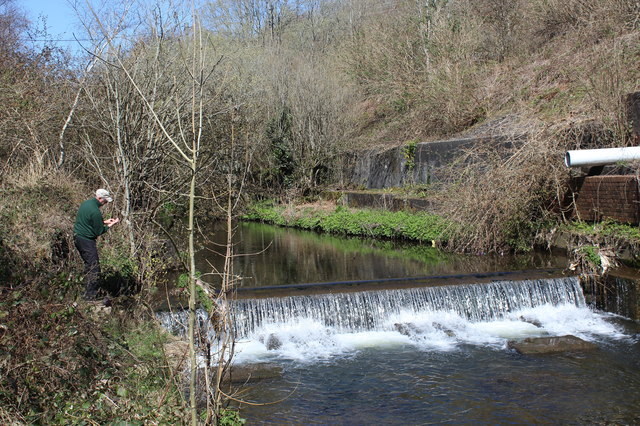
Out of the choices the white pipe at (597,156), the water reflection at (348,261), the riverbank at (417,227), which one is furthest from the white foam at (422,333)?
the white pipe at (597,156)

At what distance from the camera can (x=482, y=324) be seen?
1010cm

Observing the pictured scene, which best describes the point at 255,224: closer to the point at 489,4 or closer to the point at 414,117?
the point at 414,117

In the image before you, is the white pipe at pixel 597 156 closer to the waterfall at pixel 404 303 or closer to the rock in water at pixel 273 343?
the waterfall at pixel 404 303

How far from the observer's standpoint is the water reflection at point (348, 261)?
1240 cm

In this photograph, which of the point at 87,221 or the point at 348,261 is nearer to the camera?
the point at 87,221

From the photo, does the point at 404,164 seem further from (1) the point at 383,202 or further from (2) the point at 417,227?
(2) the point at 417,227

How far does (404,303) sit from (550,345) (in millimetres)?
2425

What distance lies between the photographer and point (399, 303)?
33.8ft

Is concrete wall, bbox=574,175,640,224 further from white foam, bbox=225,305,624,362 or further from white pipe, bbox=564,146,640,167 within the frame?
white foam, bbox=225,305,624,362

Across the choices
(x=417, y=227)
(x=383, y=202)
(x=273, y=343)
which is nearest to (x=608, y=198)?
(x=417, y=227)

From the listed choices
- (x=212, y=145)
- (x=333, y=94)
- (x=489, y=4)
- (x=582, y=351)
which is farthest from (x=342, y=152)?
(x=582, y=351)

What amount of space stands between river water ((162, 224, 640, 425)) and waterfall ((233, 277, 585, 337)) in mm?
17

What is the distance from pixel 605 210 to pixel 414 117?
1268 centimetres

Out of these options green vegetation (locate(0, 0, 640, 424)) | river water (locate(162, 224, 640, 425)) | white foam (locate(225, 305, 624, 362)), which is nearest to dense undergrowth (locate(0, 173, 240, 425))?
green vegetation (locate(0, 0, 640, 424))
